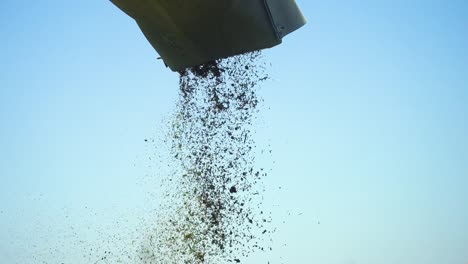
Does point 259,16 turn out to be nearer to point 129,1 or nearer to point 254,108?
point 129,1

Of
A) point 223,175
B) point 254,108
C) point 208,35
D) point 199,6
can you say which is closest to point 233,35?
point 208,35

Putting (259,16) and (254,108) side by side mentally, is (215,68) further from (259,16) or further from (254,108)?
(259,16)

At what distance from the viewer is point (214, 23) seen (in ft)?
15.2

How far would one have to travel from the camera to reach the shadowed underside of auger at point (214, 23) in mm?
4477

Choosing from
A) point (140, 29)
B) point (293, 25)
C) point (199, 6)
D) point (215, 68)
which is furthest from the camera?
point (215, 68)

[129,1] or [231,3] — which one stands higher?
[129,1]

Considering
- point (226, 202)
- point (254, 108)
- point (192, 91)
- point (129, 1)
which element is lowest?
point (226, 202)

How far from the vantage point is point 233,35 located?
15.8 ft

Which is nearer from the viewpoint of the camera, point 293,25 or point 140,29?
point 293,25

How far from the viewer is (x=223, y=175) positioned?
6.34m

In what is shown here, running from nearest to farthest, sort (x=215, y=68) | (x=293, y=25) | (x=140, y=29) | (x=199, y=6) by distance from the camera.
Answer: (x=199, y=6) < (x=293, y=25) < (x=140, y=29) < (x=215, y=68)

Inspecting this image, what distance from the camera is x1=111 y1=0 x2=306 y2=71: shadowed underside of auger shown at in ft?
14.7

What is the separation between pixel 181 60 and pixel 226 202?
84.7 inches

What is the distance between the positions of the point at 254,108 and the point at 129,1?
2324mm
